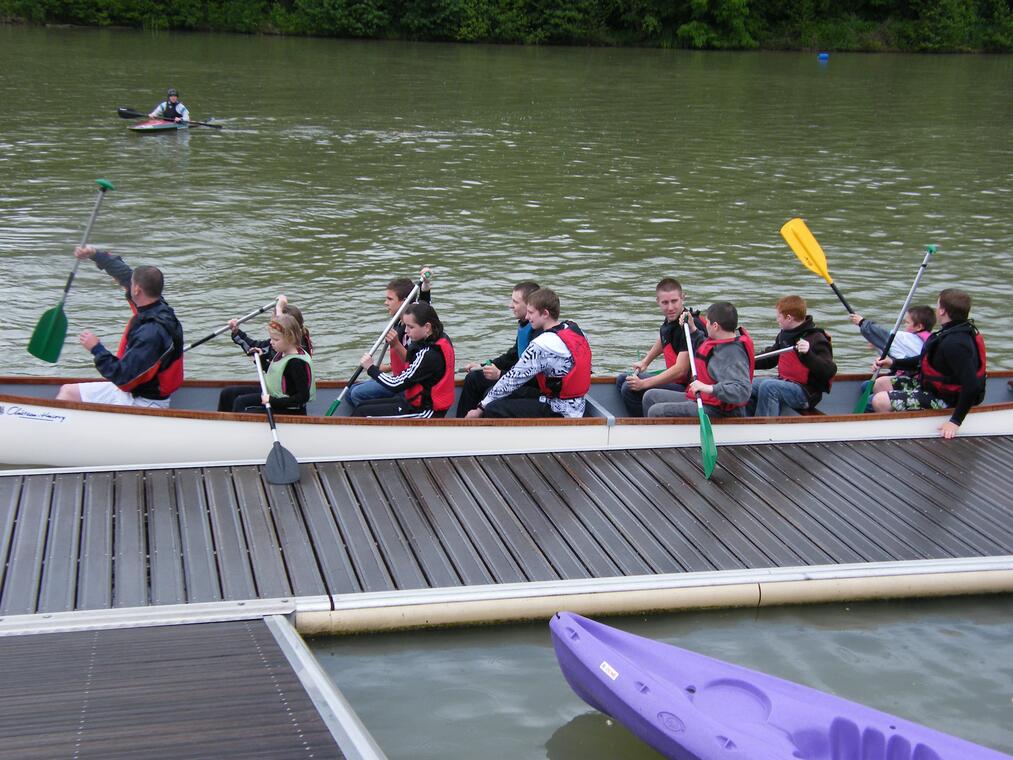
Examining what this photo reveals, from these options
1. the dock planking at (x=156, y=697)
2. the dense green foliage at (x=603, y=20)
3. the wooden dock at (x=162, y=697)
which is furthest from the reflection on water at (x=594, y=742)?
the dense green foliage at (x=603, y=20)

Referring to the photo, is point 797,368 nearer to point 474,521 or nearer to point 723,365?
point 723,365

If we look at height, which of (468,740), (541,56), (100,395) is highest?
(541,56)

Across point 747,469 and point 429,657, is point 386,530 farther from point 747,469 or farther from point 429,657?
point 747,469

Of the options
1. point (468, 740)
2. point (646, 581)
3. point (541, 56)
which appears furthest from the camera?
point (541, 56)

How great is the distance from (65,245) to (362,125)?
32.7 feet

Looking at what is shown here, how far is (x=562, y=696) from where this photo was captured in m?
5.54

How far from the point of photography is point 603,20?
145 ft

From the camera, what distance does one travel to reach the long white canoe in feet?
23.5

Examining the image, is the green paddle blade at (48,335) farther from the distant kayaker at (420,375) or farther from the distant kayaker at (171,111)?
the distant kayaker at (171,111)

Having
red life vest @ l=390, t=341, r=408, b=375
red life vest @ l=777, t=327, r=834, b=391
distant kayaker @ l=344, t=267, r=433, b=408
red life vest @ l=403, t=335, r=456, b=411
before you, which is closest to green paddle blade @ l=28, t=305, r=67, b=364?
distant kayaker @ l=344, t=267, r=433, b=408

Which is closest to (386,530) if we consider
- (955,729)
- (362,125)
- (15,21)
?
(955,729)

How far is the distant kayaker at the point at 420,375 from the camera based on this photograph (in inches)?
286

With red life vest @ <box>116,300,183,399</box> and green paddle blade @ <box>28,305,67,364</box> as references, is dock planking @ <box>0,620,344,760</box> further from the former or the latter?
green paddle blade @ <box>28,305,67,364</box>

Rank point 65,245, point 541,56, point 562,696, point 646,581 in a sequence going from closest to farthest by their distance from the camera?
point 562,696 → point 646,581 → point 65,245 → point 541,56
